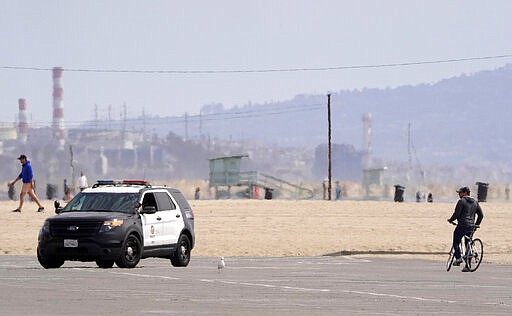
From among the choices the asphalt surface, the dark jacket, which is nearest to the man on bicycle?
the dark jacket

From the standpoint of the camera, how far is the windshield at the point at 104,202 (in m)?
26.0

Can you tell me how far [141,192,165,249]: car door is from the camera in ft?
85.3

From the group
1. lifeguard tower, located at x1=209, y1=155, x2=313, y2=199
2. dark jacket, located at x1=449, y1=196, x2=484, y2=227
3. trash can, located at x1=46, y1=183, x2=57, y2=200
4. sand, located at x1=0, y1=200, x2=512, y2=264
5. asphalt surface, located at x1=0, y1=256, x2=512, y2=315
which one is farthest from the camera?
lifeguard tower, located at x1=209, y1=155, x2=313, y2=199

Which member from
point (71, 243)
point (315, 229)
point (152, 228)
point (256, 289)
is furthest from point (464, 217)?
point (315, 229)

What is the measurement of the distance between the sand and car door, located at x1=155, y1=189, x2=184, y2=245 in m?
7.13

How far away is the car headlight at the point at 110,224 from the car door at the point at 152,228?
76cm

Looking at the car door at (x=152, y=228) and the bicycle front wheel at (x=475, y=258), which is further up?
the car door at (x=152, y=228)

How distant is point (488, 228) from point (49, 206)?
58.6ft

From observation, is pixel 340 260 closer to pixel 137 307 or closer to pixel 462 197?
pixel 462 197

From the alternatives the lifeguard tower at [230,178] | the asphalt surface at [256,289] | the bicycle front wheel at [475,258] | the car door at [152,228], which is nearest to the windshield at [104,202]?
the car door at [152,228]

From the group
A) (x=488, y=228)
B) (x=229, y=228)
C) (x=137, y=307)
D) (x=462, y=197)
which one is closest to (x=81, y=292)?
(x=137, y=307)

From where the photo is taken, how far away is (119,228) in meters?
25.1

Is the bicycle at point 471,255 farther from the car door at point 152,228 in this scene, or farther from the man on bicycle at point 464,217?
the car door at point 152,228

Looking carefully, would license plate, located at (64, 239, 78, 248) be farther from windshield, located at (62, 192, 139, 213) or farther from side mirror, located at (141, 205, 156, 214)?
side mirror, located at (141, 205, 156, 214)
